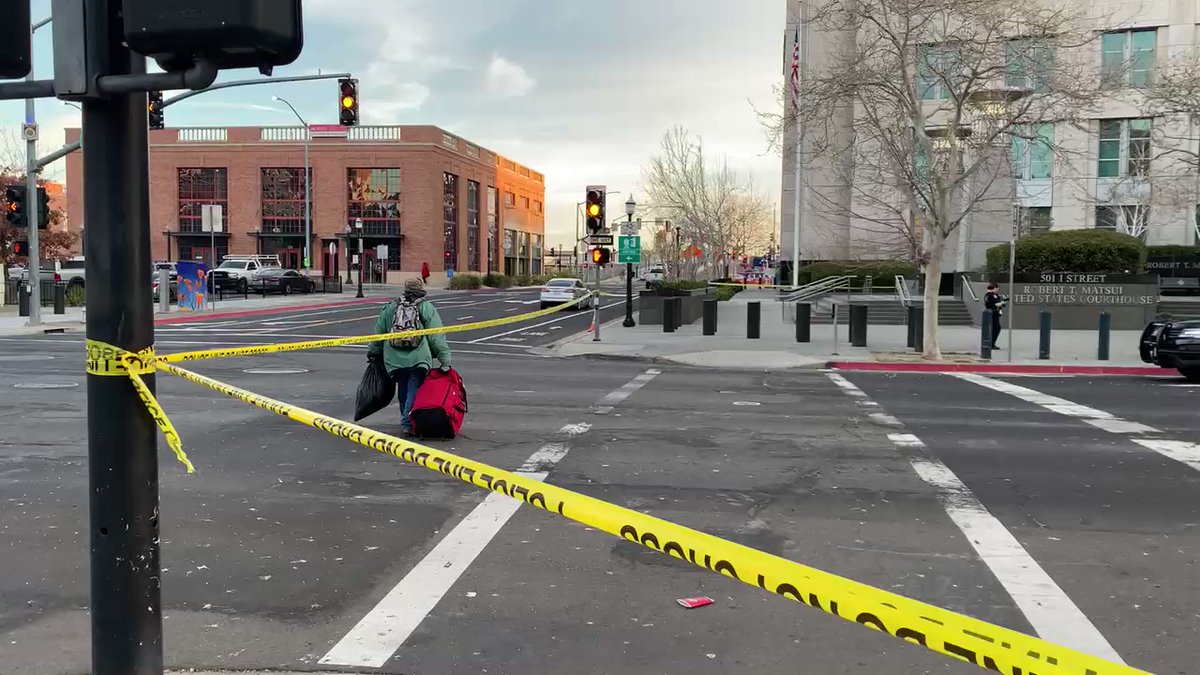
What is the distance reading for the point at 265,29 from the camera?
2.54m

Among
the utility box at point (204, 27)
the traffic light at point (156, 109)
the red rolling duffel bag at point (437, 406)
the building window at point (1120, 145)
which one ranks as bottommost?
the red rolling duffel bag at point (437, 406)

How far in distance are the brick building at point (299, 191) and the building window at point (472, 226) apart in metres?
8.68

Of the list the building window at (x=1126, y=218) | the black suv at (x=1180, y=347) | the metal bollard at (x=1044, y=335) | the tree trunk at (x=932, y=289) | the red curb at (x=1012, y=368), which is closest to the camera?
the black suv at (x=1180, y=347)

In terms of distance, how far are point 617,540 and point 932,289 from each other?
14593 millimetres

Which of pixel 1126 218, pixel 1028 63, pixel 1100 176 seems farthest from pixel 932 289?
pixel 1126 218

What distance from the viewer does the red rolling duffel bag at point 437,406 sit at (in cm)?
909

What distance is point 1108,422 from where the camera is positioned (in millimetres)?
10977

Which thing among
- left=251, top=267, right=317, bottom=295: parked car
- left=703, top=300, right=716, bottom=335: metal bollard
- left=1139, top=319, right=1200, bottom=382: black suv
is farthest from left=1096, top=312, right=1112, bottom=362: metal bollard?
left=251, top=267, right=317, bottom=295: parked car

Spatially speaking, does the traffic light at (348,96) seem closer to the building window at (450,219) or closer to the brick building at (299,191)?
the brick building at (299,191)

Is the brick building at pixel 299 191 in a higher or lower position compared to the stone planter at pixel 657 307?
higher

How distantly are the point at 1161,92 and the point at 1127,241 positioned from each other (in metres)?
6.84

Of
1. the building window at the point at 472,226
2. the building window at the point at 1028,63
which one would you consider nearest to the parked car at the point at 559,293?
the building window at the point at 1028,63

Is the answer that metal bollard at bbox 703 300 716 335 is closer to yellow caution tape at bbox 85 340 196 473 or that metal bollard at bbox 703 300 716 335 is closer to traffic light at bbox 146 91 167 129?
traffic light at bbox 146 91 167 129

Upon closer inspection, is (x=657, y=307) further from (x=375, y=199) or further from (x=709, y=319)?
(x=375, y=199)
